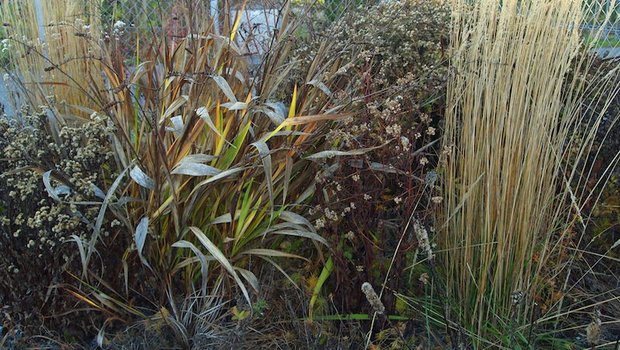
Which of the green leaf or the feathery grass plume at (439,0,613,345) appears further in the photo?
the feathery grass plume at (439,0,613,345)

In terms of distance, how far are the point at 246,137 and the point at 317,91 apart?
0.40 m

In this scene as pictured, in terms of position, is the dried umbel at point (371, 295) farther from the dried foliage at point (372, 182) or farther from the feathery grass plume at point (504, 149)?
the feathery grass plume at point (504, 149)

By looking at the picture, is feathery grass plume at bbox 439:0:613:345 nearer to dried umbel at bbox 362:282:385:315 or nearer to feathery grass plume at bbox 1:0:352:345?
feathery grass plume at bbox 1:0:352:345

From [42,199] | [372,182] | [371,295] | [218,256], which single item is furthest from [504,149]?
[42,199]

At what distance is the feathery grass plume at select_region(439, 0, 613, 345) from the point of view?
2.75 meters

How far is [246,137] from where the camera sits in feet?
9.78

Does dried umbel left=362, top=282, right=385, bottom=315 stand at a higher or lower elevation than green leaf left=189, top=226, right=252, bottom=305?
higher

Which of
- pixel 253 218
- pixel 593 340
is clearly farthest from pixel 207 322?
pixel 593 340

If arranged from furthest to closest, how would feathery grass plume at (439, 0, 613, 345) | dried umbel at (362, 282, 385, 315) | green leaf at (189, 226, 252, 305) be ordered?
1. feathery grass plume at (439, 0, 613, 345)
2. green leaf at (189, 226, 252, 305)
3. dried umbel at (362, 282, 385, 315)

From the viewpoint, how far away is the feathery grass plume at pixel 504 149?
2.75m

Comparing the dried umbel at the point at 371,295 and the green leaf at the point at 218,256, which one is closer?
the dried umbel at the point at 371,295

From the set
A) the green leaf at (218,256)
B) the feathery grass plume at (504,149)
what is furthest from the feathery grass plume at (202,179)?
the feathery grass plume at (504,149)

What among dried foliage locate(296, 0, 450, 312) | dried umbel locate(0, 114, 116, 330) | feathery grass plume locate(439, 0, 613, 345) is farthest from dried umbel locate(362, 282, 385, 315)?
dried umbel locate(0, 114, 116, 330)

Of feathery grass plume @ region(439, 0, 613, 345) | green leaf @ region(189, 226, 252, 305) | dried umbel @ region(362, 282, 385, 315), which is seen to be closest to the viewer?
dried umbel @ region(362, 282, 385, 315)
